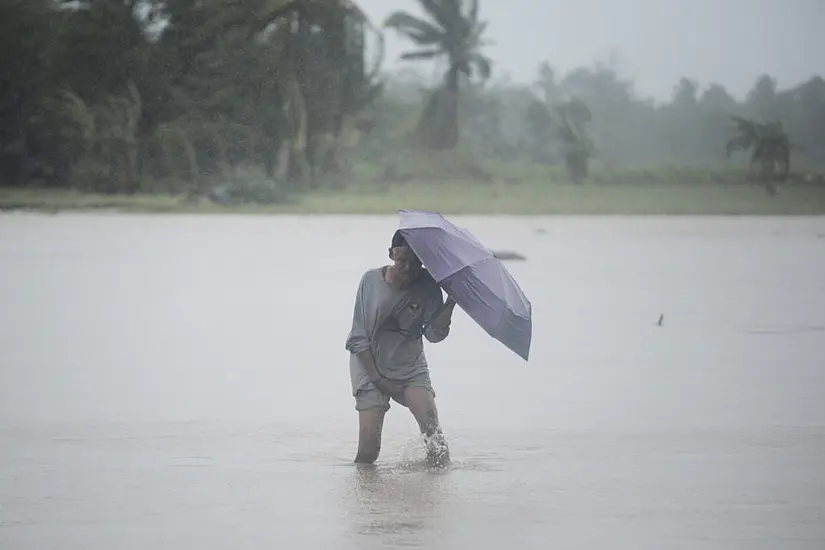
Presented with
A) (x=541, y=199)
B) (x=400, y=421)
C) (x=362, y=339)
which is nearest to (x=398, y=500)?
(x=362, y=339)

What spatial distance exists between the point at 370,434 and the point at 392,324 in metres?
0.56

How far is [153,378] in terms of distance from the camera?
36.7ft

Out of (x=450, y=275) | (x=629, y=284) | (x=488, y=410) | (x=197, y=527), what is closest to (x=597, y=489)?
(x=450, y=275)

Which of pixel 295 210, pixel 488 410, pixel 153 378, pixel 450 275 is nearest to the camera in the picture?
pixel 450 275

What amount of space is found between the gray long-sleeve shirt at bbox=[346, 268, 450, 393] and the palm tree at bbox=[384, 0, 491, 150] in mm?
38121

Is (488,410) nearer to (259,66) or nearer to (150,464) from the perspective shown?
(150,464)

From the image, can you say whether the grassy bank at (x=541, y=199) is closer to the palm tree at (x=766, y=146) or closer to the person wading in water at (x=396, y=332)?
the palm tree at (x=766, y=146)

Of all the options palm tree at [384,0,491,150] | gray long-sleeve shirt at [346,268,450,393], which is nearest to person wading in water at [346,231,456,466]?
gray long-sleeve shirt at [346,268,450,393]

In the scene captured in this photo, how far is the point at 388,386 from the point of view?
7527 mm

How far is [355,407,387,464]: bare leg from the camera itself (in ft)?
25.0

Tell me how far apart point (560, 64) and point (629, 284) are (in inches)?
1092

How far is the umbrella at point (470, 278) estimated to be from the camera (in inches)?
288

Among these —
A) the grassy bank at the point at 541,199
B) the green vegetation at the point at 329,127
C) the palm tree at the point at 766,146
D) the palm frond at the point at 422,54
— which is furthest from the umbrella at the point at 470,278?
the palm frond at the point at 422,54

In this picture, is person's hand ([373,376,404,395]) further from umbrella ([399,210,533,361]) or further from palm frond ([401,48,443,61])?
palm frond ([401,48,443,61])
